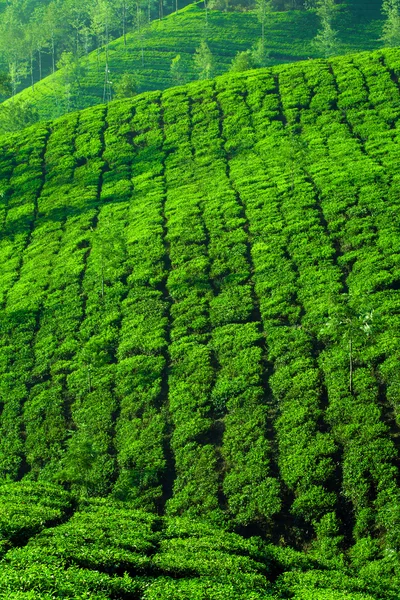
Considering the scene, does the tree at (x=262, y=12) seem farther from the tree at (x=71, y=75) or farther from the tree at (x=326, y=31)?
the tree at (x=71, y=75)

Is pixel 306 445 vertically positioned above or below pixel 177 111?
below

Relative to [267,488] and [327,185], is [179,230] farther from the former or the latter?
[267,488]

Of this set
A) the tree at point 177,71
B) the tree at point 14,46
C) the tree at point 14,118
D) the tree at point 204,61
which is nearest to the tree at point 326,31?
the tree at point 204,61

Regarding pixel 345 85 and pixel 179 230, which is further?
pixel 345 85

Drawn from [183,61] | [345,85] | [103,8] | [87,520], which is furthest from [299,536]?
[103,8]

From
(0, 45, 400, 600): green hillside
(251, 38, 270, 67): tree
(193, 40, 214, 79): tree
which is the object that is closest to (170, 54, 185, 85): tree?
(193, 40, 214, 79): tree

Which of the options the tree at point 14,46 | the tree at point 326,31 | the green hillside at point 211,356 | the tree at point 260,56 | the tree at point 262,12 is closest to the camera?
the green hillside at point 211,356
